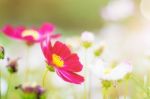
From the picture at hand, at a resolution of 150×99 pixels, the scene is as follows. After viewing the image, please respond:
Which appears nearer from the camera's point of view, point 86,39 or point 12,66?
point 12,66

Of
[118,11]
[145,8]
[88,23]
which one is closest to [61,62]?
[118,11]

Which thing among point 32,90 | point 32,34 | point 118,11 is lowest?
point 32,90

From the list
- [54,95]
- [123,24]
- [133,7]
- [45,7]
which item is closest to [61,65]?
[54,95]

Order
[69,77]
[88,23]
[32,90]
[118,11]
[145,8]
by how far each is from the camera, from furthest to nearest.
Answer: [88,23] → [145,8] → [118,11] → [69,77] → [32,90]

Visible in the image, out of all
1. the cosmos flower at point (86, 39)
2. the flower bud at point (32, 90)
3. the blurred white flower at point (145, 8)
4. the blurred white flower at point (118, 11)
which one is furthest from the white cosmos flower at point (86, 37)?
the blurred white flower at point (145, 8)

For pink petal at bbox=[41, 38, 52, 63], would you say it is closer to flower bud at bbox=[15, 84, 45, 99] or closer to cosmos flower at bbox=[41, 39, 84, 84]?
cosmos flower at bbox=[41, 39, 84, 84]

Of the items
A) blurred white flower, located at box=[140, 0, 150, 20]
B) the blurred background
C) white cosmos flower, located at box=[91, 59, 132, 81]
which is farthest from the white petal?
blurred white flower, located at box=[140, 0, 150, 20]

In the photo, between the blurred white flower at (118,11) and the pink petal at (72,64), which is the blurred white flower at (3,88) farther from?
the blurred white flower at (118,11)

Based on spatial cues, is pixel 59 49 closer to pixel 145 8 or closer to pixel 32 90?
pixel 32 90
